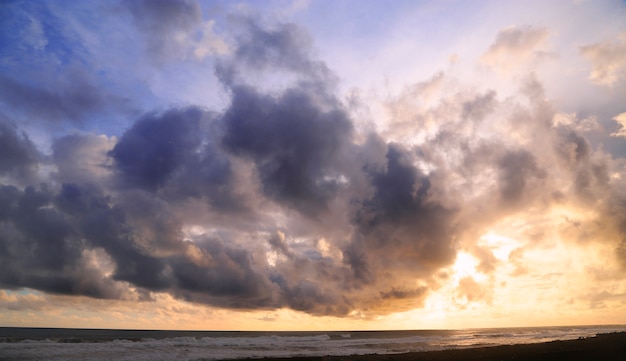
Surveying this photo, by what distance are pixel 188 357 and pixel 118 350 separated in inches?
491

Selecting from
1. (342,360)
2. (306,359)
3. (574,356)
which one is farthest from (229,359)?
(574,356)

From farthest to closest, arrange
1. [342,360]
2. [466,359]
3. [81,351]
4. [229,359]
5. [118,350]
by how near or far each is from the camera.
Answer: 1. [118,350]
2. [81,351]
3. [229,359]
4. [342,360]
5. [466,359]

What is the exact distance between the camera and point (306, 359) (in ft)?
137

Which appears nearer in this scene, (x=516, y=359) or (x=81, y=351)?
(x=516, y=359)

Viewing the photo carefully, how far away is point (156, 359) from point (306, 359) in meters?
16.1

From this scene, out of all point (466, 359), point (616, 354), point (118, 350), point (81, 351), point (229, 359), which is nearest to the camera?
point (616, 354)

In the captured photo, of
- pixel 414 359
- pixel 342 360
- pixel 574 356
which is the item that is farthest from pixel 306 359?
pixel 574 356

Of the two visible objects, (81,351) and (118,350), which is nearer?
(81,351)

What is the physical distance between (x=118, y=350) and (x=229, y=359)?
17.8m

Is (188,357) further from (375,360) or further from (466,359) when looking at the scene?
(466,359)

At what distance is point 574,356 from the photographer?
112ft

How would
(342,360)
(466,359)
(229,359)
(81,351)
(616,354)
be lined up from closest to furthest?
(616,354), (466,359), (342,360), (229,359), (81,351)

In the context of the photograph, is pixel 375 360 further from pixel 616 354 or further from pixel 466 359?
pixel 616 354

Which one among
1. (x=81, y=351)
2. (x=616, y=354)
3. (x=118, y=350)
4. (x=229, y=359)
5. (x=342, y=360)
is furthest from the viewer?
(x=118, y=350)
